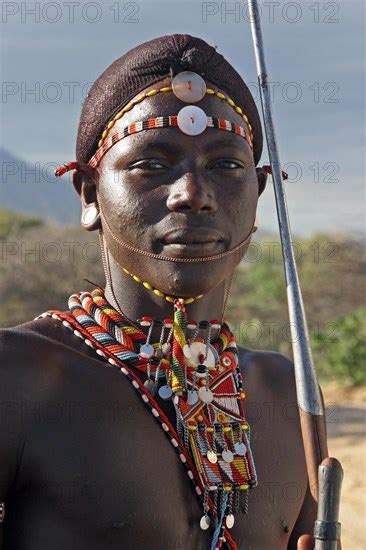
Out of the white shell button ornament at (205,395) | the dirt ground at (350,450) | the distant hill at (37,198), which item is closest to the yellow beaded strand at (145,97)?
the white shell button ornament at (205,395)

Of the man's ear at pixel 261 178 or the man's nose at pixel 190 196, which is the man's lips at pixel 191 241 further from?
the man's ear at pixel 261 178

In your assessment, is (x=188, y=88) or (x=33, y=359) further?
(x=188, y=88)

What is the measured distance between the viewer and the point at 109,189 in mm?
2949

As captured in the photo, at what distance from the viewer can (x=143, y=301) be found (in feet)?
9.80

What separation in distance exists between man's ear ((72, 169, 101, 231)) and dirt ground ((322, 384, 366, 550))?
5.58 m

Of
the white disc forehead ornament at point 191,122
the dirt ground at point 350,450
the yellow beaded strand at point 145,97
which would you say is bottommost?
the white disc forehead ornament at point 191,122

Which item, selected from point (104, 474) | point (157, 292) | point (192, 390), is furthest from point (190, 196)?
point (104, 474)

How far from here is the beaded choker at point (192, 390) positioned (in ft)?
9.33

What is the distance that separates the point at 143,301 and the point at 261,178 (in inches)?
23.5

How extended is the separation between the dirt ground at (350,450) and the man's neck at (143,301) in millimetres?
5433

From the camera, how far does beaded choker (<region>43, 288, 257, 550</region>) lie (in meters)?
2.84

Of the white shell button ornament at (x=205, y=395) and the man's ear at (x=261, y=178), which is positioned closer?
the white shell button ornament at (x=205, y=395)

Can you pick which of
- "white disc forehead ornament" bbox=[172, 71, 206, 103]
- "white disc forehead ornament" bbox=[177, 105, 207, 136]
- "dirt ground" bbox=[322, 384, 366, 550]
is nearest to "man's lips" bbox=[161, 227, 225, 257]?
"white disc forehead ornament" bbox=[177, 105, 207, 136]

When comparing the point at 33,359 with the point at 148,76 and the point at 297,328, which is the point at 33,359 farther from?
the point at 148,76
